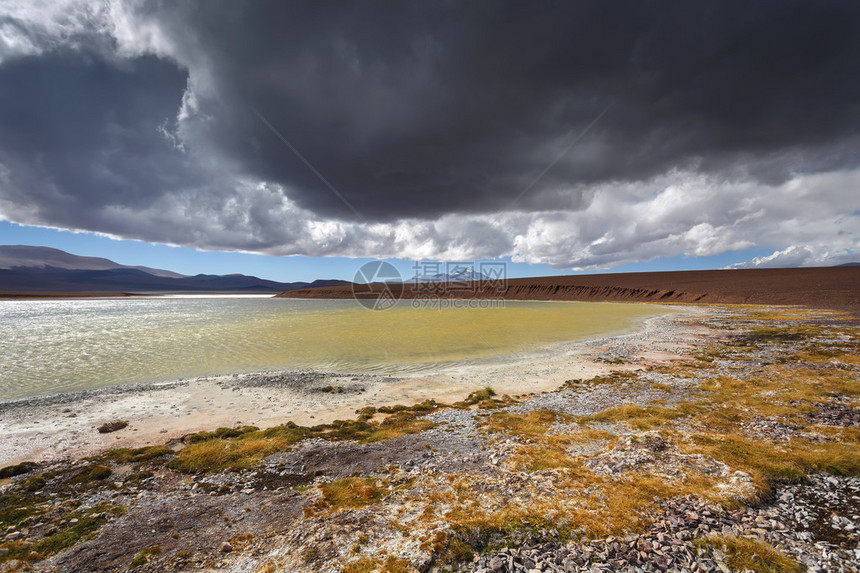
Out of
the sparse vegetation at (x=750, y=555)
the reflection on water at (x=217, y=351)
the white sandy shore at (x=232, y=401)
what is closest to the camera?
the sparse vegetation at (x=750, y=555)

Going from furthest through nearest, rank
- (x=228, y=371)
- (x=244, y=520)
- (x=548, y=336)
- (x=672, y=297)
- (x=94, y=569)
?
1. (x=672, y=297)
2. (x=548, y=336)
3. (x=228, y=371)
4. (x=244, y=520)
5. (x=94, y=569)

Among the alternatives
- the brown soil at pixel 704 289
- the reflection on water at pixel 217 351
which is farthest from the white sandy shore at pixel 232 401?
the brown soil at pixel 704 289

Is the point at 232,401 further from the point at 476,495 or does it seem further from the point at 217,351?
the point at 217,351

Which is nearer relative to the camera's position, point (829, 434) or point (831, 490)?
point (831, 490)

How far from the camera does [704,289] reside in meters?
100

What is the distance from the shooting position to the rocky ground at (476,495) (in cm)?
533

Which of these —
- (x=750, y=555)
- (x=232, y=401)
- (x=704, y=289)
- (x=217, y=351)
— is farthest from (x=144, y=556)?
(x=704, y=289)

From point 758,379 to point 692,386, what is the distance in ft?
10.6

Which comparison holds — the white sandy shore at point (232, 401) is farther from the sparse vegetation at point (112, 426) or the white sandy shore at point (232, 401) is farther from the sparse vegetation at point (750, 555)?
the sparse vegetation at point (750, 555)

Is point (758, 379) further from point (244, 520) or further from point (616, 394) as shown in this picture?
point (244, 520)

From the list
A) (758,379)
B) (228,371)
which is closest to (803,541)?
(758,379)

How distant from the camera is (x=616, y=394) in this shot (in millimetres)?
14570

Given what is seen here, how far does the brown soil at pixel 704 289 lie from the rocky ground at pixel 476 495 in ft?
235

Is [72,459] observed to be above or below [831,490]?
below
